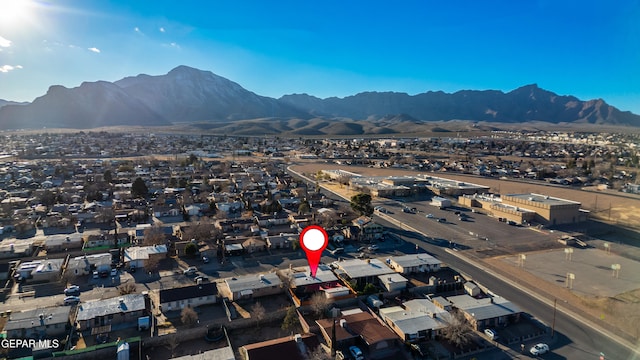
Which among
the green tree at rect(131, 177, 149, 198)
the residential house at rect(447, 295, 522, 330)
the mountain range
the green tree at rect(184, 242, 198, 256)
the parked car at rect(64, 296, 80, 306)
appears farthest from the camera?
the mountain range

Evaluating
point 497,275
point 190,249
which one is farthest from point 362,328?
point 190,249

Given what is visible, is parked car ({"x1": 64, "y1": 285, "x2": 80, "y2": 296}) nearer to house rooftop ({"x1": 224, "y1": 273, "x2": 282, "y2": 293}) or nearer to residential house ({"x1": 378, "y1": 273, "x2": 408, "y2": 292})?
house rooftop ({"x1": 224, "y1": 273, "x2": 282, "y2": 293})

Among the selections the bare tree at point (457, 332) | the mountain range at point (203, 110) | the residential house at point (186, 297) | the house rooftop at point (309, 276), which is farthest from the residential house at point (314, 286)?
the mountain range at point (203, 110)

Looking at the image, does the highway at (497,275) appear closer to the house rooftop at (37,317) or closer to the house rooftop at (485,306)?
the house rooftop at (485,306)

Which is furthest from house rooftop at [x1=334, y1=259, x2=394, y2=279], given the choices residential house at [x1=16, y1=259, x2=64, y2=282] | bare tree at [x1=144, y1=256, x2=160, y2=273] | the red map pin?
residential house at [x1=16, y1=259, x2=64, y2=282]

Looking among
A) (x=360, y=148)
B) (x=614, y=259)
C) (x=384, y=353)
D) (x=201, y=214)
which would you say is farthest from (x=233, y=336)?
(x=360, y=148)

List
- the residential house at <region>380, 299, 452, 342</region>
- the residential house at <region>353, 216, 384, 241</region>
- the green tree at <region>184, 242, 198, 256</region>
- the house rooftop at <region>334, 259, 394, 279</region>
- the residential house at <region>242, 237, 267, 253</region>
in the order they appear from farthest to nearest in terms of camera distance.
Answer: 1. the residential house at <region>353, 216, 384, 241</region>
2. the residential house at <region>242, 237, 267, 253</region>
3. the green tree at <region>184, 242, 198, 256</region>
4. the house rooftop at <region>334, 259, 394, 279</region>
5. the residential house at <region>380, 299, 452, 342</region>
